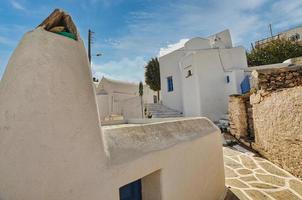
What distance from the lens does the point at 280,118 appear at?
664 cm

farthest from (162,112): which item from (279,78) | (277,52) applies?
(277,52)

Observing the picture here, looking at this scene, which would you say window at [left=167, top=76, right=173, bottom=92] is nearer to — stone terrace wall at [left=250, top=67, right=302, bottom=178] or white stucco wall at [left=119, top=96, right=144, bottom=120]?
white stucco wall at [left=119, top=96, right=144, bottom=120]

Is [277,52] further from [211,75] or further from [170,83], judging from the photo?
[170,83]

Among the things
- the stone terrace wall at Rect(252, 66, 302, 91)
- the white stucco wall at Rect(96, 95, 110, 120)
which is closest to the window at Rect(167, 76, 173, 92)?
the white stucco wall at Rect(96, 95, 110, 120)

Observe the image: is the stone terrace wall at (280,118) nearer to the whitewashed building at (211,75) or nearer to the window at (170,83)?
the whitewashed building at (211,75)

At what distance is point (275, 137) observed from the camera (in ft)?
23.1

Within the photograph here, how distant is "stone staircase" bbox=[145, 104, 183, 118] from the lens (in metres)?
16.1

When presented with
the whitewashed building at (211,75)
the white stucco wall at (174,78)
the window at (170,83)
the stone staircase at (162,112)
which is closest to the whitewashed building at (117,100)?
the stone staircase at (162,112)

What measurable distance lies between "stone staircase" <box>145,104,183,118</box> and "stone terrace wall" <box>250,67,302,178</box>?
27.1 ft

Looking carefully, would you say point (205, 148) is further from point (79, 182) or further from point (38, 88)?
point (38, 88)

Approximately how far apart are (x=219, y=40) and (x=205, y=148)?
14.2m

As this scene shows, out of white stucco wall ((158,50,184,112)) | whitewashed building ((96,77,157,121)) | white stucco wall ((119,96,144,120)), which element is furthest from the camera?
white stucco wall ((158,50,184,112))

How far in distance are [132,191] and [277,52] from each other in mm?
25687

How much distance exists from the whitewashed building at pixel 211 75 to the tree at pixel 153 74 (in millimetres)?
7776
